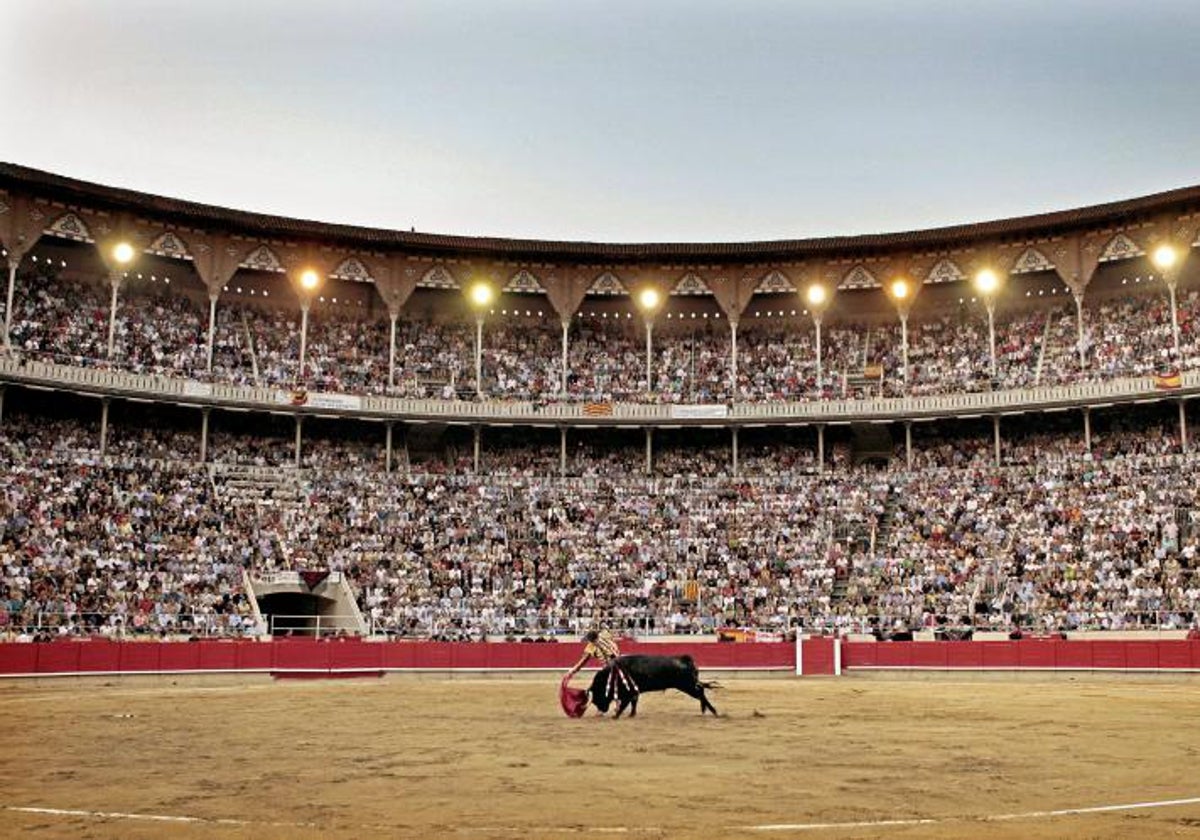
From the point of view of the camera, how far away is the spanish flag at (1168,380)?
42.9 meters

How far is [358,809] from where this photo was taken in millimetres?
9641

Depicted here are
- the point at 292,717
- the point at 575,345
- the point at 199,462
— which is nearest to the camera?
the point at 292,717

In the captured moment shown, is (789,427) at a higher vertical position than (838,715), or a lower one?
higher

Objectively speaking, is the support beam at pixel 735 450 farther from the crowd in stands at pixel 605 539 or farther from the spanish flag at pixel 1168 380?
the spanish flag at pixel 1168 380

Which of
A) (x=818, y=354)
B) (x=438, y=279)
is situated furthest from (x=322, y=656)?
(x=818, y=354)

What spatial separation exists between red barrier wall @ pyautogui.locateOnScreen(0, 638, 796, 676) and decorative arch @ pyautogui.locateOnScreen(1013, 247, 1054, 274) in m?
21.9

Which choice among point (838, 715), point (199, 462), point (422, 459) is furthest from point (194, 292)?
point (838, 715)

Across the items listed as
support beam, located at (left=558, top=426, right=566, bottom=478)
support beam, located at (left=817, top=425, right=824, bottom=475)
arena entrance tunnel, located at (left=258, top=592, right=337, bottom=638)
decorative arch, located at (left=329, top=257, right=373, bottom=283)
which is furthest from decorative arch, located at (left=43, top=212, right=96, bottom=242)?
support beam, located at (left=817, top=425, right=824, bottom=475)

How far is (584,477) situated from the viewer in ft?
161

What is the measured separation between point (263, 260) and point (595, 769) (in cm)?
4066

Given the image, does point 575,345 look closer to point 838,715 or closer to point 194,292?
point 194,292

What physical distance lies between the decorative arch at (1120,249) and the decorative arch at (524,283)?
2305cm

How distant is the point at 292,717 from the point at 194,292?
33530 mm

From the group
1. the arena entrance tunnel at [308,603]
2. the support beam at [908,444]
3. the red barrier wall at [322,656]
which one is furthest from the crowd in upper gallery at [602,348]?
the red barrier wall at [322,656]
